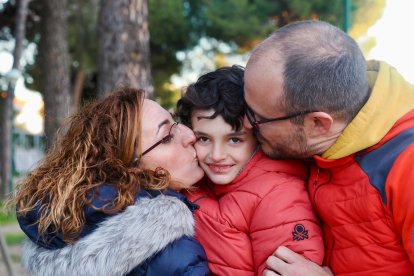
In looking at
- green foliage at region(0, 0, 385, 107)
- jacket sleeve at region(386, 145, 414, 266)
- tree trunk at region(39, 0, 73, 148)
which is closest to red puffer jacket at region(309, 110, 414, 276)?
jacket sleeve at region(386, 145, 414, 266)

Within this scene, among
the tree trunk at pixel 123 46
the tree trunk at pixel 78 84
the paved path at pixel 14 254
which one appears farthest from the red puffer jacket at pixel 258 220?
the tree trunk at pixel 78 84

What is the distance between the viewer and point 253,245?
232cm

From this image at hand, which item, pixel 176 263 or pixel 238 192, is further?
pixel 238 192

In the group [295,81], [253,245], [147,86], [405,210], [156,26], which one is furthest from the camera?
[156,26]

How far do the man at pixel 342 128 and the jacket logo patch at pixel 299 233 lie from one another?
8 cm

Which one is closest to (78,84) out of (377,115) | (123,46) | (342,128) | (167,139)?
(123,46)

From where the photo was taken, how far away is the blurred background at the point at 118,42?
5684 mm

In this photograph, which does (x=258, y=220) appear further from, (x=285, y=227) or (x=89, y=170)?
(x=89, y=170)

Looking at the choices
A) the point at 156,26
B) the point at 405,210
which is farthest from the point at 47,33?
the point at 405,210

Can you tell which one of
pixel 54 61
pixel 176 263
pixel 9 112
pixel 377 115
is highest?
pixel 377 115

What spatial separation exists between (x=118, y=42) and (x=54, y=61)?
A: 8.34 metres

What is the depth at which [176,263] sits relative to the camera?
7.23 feet

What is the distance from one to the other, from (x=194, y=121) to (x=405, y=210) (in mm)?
1122

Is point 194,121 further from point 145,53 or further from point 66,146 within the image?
point 145,53
